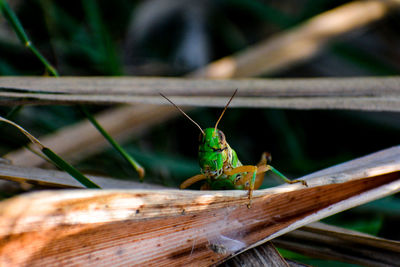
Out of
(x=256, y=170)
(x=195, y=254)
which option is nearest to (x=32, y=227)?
(x=195, y=254)

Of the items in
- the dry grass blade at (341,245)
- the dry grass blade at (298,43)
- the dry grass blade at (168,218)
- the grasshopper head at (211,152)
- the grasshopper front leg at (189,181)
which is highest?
the dry grass blade at (298,43)

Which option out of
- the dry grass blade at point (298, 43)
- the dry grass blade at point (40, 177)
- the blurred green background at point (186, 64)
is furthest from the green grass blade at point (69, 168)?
the dry grass blade at point (298, 43)

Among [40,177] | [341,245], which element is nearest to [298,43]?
[341,245]

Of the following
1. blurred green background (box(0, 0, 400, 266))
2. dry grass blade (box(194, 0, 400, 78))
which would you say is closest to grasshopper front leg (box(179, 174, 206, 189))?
blurred green background (box(0, 0, 400, 266))

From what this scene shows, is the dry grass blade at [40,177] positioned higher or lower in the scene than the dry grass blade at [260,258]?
higher

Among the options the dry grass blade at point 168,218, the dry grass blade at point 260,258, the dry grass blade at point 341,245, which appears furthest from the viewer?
the dry grass blade at point 341,245

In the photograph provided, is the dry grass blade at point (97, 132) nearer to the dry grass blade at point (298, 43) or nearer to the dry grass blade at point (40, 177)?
the dry grass blade at point (298, 43)

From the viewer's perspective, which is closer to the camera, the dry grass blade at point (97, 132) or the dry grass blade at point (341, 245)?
the dry grass blade at point (341, 245)

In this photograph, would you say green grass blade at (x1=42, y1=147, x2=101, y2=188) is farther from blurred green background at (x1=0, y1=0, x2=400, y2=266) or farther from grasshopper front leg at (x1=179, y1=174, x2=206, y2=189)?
blurred green background at (x1=0, y1=0, x2=400, y2=266)
